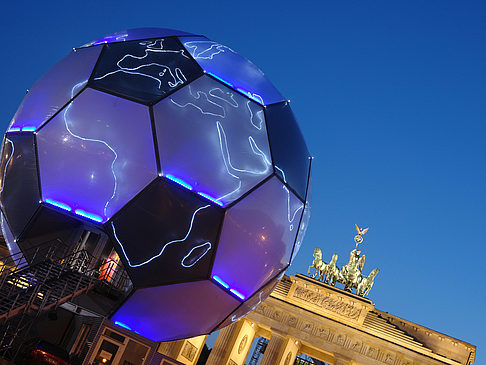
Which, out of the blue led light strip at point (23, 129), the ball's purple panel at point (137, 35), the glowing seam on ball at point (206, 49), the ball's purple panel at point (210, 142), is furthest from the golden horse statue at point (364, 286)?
the blue led light strip at point (23, 129)

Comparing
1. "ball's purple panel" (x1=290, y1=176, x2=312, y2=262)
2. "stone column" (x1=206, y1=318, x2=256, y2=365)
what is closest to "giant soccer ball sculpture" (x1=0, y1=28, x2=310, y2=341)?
"ball's purple panel" (x1=290, y1=176, x2=312, y2=262)

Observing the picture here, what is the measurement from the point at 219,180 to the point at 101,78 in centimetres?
228

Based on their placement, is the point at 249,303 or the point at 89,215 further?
the point at 249,303

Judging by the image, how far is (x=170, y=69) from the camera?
9.03 metres

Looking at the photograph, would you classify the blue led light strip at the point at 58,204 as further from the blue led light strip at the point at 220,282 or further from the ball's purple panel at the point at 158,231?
the blue led light strip at the point at 220,282

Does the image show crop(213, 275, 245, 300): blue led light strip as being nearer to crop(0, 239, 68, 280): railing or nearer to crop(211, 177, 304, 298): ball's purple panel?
crop(211, 177, 304, 298): ball's purple panel

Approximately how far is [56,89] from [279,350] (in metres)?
33.4

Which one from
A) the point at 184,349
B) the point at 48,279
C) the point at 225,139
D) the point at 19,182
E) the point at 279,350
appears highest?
the point at 225,139

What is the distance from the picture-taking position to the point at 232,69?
9.83m

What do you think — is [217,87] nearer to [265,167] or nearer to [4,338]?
[265,167]

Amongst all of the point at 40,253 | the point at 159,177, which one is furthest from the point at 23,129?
the point at 159,177

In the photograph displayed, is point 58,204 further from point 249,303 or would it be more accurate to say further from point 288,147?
point 288,147

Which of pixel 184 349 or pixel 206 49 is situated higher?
pixel 206 49

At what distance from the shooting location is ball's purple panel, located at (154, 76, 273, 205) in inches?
325
